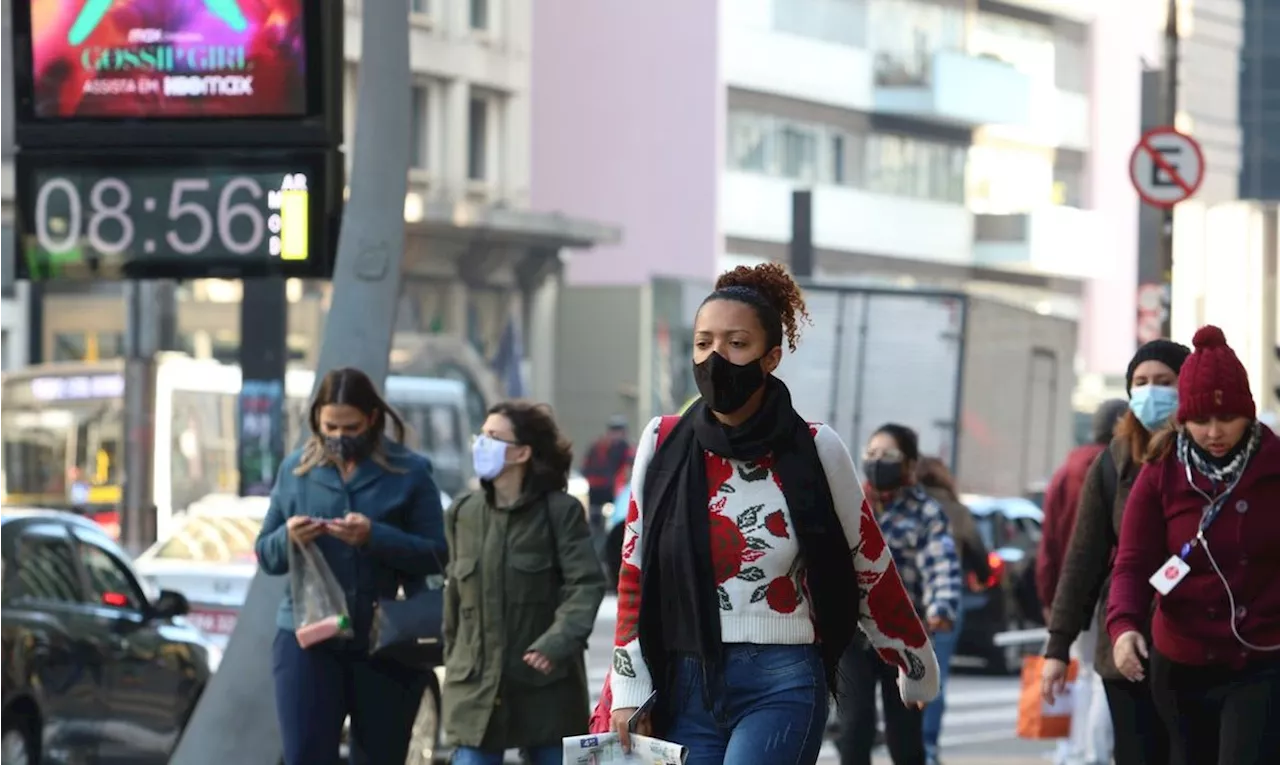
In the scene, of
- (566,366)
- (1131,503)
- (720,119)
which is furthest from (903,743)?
(720,119)

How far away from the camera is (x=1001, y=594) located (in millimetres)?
23516

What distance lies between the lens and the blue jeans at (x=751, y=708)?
6.81 m

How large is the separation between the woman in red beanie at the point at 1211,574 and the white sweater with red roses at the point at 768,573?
1430 millimetres

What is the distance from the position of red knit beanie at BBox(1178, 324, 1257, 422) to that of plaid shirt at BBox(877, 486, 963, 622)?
13.9ft

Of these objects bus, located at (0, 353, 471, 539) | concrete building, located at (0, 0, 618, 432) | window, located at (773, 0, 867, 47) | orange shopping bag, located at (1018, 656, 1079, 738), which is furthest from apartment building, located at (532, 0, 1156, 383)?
orange shopping bag, located at (1018, 656, 1079, 738)

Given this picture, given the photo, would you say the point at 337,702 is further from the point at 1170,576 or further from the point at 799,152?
the point at 799,152

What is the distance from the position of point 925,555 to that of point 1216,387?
445 centimetres

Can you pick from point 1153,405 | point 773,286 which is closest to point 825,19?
point 1153,405

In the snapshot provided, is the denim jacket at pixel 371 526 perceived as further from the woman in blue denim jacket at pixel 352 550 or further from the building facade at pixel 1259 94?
the building facade at pixel 1259 94

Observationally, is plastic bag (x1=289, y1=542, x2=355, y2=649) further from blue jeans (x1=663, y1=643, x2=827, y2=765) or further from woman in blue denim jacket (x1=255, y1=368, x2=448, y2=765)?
blue jeans (x1=663, y1=643, x2=827, y2=765)

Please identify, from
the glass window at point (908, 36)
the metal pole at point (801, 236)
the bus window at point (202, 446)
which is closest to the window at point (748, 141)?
the glass window at point (908, 36)

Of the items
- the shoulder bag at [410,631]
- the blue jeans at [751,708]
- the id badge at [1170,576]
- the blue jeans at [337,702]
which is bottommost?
the blue jeans at [337,702]

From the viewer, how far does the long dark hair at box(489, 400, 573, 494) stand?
10.4 m

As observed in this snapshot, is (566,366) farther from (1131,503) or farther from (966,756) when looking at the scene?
(1131,503)
